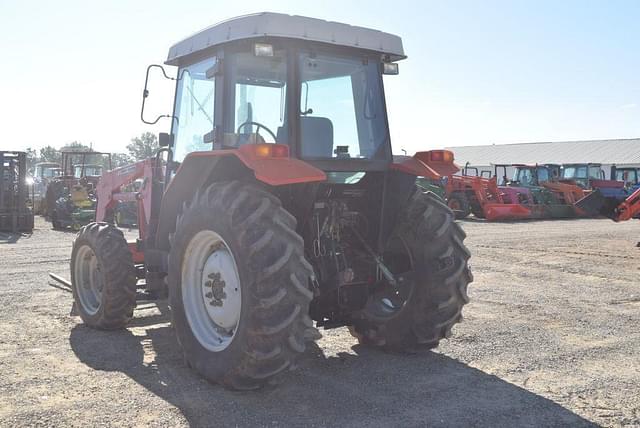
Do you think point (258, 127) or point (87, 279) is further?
→ point (87, 279)

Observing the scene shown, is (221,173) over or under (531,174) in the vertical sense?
under

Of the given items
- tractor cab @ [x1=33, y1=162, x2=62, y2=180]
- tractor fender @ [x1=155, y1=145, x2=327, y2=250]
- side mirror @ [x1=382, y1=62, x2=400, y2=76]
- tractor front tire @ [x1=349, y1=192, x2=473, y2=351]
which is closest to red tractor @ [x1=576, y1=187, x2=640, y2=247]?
tractor front tire @ [x1=349, y1=192, x2=473, y2=351]

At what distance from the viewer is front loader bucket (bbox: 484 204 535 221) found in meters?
22.3

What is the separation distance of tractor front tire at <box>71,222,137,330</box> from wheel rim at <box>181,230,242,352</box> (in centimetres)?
127

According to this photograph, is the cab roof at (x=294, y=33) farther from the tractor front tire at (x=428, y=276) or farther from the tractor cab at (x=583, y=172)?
the tractor cab at (x=583, y=172)

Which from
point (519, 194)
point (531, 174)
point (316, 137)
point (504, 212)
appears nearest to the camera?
point (316, 137)

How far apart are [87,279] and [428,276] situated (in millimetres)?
3586

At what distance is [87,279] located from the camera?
6480mm

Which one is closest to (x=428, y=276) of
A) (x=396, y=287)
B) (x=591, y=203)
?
(x=396, y=287)

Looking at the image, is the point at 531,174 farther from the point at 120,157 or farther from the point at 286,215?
the point at 286,215

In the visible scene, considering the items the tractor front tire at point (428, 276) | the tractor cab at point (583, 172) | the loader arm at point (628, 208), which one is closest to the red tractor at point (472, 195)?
the tractor cab at point (583, 172)

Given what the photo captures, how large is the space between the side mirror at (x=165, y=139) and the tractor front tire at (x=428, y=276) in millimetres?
2295

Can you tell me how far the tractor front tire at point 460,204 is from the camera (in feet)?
75.2

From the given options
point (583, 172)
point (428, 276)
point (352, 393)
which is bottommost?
point (352, 393)
